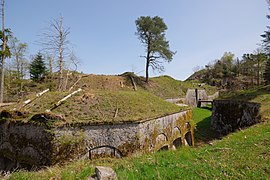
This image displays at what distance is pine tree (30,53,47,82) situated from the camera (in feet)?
82.6

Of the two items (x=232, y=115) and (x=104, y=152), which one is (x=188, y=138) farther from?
(x=104, y=152)

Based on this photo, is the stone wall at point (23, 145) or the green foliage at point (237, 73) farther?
the green foliage at point (237, 73)

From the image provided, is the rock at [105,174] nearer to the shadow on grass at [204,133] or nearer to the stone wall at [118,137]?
the stone wall at [118,137]

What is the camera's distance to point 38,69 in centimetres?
2536

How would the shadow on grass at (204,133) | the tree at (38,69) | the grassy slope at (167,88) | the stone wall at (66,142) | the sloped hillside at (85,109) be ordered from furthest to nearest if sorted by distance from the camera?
the grassy slope at (167,88)
the tree at (38,69)
the shadow on grass at (204,133)
the sloped hillside at (85,109)
the stone wall at (66,142)

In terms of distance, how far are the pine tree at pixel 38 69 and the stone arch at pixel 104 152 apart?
66.3ft

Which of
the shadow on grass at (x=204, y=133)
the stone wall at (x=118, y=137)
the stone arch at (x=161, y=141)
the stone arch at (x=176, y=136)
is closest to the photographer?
the stone wall at (x=118, y=137)

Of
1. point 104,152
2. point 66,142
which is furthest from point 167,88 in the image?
point 66,142

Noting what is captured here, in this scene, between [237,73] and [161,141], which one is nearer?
[161,141]

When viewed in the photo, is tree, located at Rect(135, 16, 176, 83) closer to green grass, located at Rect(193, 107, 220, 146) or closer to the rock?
green grass, located at Rect(193, 107, 220, 146)

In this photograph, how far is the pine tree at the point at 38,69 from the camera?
82.6ft

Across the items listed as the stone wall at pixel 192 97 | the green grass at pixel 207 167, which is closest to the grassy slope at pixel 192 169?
the green grass at pixel 207 167

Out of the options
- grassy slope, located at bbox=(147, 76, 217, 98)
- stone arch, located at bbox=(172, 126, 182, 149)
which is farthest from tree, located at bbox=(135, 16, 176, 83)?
stone arch, located at bbox=(172, 126, 182, 149)

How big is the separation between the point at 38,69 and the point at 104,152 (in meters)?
20.9
